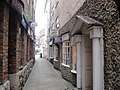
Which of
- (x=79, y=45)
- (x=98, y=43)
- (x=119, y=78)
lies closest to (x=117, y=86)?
(x=119, y=78)

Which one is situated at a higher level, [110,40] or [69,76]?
[110,40]

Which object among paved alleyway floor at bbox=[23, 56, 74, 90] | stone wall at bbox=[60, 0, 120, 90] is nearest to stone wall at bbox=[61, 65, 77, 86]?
paved alleyway floor at bbox=[23, 56, 74, 90]

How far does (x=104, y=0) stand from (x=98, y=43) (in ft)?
4.39

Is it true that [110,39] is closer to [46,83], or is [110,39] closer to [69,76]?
[69,76]

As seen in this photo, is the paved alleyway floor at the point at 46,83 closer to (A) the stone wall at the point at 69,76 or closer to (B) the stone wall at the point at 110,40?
(A) the stone wall at the point at 69,76

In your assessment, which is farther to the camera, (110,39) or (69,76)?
(69,76)

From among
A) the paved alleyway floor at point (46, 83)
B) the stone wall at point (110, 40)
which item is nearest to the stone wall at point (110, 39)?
the stone wall at point (110, 40)

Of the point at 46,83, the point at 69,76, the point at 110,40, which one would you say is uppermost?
the point at 110,40

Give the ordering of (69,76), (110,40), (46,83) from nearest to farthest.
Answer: (110,40) < (46,83) < (69,76)

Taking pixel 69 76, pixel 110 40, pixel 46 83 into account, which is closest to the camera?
pixel 110 40

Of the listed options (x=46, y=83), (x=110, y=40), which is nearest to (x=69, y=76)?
(x=46, y=83)

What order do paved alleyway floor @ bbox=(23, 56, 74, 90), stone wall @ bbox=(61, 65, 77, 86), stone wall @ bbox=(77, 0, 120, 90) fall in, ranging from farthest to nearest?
stone wall @ bbox=(61, 65, 77, 86) → paved alleyway floor @ bbox=(23, 56, 74, 90) → stone wall @ bbox=(77, 0, 120, 90)

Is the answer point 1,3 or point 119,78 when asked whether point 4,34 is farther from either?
point 119,78

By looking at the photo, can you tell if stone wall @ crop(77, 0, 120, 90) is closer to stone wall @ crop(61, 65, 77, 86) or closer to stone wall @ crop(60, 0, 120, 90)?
stone wall @ crop(60, 0, 120, 90)
